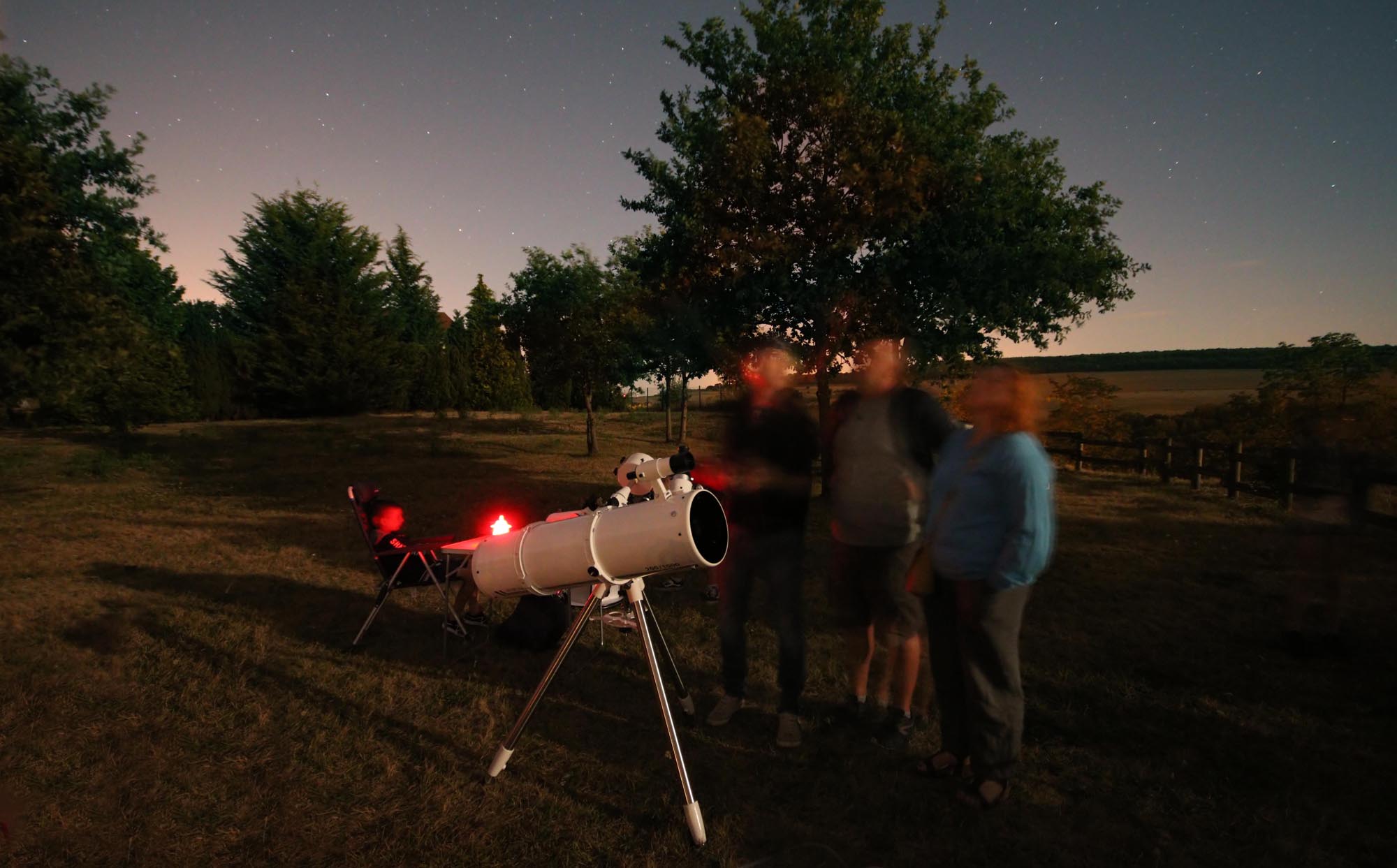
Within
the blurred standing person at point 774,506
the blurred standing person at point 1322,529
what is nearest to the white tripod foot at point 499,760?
the blurred standing person at point 774,506

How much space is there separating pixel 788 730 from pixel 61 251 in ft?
39.7

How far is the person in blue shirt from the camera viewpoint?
295cm

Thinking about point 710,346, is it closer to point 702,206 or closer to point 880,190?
point 702,206

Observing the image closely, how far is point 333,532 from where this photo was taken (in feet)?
32.9

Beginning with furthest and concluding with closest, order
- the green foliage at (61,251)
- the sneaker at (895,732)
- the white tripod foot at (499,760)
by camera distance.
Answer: the green foliage at (61,251) < the sneaker at (895,732) < the white tripod foot at (499,760)

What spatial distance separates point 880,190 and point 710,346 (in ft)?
11.8

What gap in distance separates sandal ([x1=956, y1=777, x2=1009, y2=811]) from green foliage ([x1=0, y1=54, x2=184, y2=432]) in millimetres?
12061

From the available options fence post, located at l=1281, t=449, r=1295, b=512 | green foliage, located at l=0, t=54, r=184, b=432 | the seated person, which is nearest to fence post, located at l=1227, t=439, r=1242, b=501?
fence post, located at l=1281, t=449, r=1295, b=512

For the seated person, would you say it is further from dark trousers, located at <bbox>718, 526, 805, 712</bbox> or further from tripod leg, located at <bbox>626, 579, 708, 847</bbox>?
tripod leg, located at <bbox>626, 579, 708, 847</bbox>

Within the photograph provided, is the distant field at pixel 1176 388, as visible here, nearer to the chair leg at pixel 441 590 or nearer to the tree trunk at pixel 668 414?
the tree trunk at pixel 668 414

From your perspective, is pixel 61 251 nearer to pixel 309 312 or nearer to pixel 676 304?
pixel 676 304

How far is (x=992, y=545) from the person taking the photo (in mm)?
3092

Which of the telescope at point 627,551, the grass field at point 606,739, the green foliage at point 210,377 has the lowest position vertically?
the grass field at point 606,739

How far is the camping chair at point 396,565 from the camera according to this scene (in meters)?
5.47
